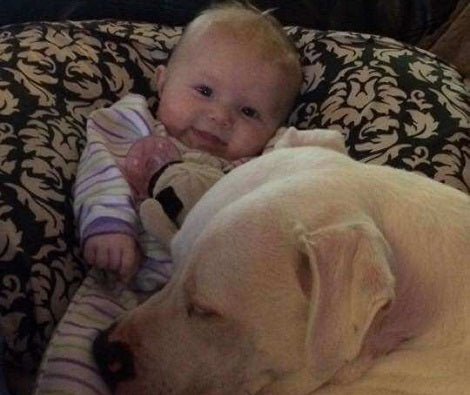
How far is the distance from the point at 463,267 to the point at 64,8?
146cm

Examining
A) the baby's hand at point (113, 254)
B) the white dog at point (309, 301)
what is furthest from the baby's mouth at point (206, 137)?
the white dog at point (309, 301)

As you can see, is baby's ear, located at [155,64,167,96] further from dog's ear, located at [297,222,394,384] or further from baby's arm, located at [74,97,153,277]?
dog's ear, located at [297,222,394,384]

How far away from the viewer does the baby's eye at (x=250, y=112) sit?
180 centimetres

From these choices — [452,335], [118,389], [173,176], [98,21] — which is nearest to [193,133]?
[173,176]

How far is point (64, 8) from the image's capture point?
7.09 ft

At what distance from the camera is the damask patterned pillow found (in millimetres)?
1395

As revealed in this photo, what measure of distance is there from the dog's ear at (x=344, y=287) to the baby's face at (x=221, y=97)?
847mm

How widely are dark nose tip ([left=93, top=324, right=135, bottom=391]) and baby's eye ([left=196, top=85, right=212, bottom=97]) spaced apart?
778mm

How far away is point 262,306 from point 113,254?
498 mm

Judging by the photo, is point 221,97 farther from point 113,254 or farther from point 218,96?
point 113,254

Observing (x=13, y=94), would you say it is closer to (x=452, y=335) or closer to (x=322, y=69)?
(x=322, y=69)

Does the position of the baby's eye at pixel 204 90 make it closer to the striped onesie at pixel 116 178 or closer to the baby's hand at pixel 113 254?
the striped onesie at pixel 116 178

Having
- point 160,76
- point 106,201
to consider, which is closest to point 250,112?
point 160,76

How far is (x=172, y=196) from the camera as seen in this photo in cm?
145
